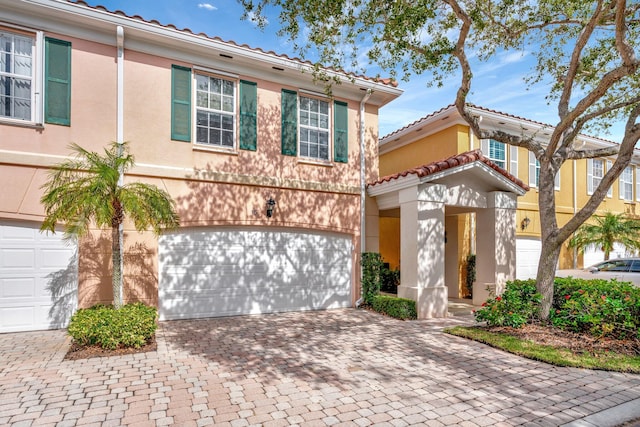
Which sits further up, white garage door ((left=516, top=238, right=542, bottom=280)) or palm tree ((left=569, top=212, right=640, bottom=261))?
palm tree ((left=569, top=212, right=640, bottom=261))

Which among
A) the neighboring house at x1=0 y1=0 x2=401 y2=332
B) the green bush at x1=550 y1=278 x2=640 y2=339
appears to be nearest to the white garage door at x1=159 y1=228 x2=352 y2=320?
the neighboring house at x1=0 y1=0 x2=401 y2=332

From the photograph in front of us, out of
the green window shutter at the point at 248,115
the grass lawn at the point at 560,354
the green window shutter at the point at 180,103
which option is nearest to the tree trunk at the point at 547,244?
the grass lawn at the point at 560,354

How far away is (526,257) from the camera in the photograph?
13.8 metres

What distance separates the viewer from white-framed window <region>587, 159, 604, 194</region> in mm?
16094

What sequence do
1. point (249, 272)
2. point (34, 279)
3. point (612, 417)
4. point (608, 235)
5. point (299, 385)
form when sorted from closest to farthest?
1. point (612, 417)
2. point (299, 385)
3. point (34, 279)
4. point (249, 272)
5. point (608, 235)

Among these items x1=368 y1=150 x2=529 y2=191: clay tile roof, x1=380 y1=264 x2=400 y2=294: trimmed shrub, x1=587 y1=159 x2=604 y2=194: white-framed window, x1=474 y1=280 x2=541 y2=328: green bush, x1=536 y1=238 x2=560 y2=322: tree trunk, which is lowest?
x1=380 y1=264 x2=400 y2=294: trimmed shrub

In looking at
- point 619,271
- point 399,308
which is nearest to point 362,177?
point 399,308

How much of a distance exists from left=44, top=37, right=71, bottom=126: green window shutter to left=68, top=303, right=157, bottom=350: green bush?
424 centimetres

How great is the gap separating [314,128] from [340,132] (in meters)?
0.79

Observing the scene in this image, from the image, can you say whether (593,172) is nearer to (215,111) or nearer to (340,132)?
(340,132)

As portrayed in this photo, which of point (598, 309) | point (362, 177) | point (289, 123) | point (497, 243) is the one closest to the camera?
point (598, 309)

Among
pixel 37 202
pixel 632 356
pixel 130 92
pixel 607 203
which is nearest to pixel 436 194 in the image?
pixel 632 356

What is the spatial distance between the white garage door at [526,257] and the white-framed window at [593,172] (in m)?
4.84

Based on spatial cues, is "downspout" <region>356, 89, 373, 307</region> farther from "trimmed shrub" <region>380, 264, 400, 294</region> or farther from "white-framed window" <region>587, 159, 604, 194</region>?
"white-framed window" <region>587, 159, 604, 194</region>
